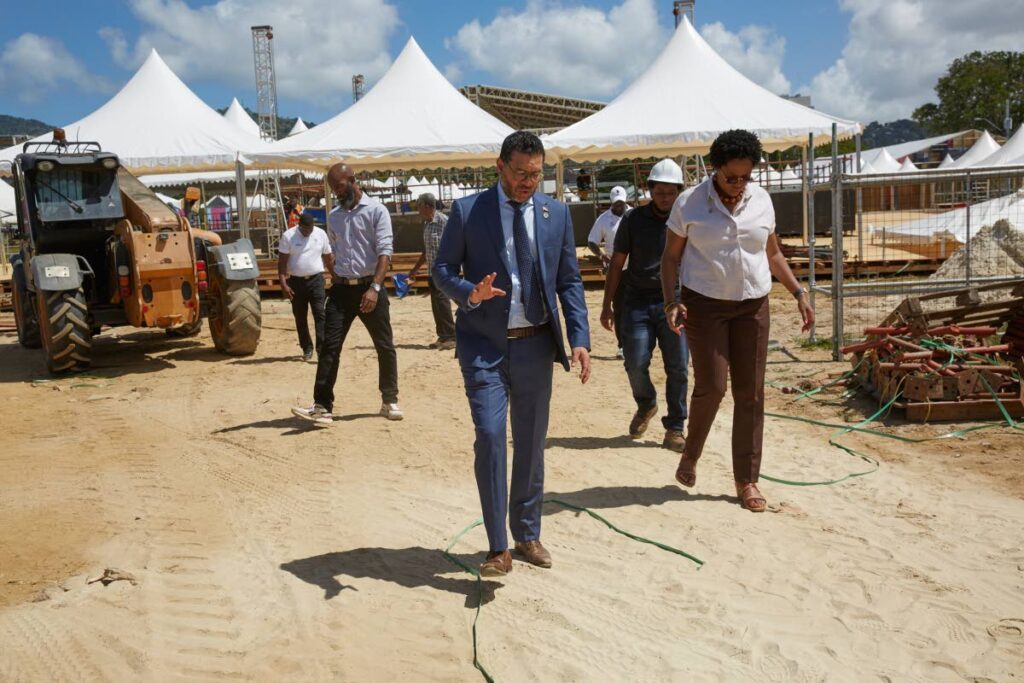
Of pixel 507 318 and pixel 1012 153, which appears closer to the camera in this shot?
pixel 507 318

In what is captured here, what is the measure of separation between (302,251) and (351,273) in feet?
11.8

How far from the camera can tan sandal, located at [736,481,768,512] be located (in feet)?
18.2

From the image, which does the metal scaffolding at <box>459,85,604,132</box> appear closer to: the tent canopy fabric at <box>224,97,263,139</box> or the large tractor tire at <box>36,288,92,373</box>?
the tent canopy fabric at <box>224,97,263,139</box>

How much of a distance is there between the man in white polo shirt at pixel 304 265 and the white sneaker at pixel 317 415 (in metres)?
3.00

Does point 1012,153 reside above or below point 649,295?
above

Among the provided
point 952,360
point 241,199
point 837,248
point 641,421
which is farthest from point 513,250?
point 241,199

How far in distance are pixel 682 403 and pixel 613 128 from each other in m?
13.8

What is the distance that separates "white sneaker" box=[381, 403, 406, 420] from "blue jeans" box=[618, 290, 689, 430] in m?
2.27

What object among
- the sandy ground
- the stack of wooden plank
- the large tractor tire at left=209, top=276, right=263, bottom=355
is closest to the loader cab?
the large tractor tire at left=209, top=276, right=263, bottom=355

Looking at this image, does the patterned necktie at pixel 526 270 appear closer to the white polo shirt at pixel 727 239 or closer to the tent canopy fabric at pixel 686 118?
the white polo shirt at pixel 727 239

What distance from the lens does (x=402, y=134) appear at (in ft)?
66.2

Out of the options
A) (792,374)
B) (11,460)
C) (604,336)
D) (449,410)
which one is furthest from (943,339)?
(11,460)

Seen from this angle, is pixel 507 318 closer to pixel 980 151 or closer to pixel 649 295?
pixel 649 295

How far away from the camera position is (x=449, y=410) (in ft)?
29.1
